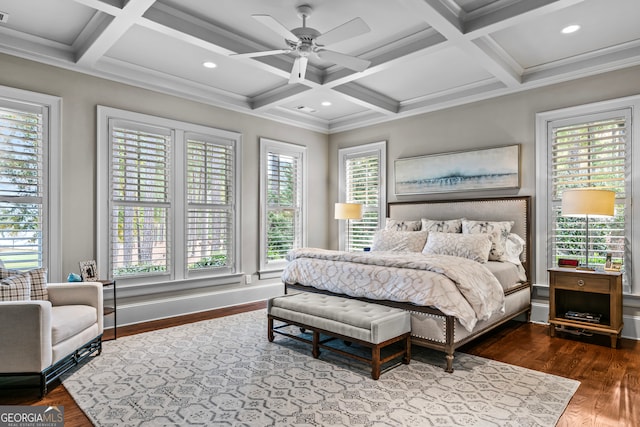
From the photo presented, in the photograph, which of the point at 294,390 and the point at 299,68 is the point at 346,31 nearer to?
the point at 299,68

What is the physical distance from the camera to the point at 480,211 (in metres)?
4.95

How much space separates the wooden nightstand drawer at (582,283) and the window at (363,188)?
2.68 metres

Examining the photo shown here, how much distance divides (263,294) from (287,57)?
130 inches

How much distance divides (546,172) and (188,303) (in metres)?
4.56

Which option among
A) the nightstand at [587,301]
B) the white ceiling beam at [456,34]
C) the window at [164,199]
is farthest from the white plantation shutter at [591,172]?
the window at [164,199]

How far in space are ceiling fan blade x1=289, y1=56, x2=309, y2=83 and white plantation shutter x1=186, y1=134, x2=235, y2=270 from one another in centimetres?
190

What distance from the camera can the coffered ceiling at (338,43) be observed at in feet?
10.4

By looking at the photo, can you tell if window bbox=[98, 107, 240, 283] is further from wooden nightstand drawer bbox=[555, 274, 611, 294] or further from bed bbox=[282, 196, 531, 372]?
wooden nightstand drawer bbox=[555, 274, 611, 294]

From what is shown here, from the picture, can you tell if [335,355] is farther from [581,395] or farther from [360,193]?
[360,193]

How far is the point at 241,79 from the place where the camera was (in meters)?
4.79

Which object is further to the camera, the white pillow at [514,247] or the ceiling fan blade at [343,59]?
the white pillow at [514,247]

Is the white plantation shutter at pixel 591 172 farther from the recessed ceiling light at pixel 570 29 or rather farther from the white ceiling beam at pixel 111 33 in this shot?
the white ceiling beam at pixel 111 33

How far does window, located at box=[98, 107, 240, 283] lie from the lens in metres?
4.33

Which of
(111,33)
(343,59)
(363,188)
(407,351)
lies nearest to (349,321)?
(407,351)
